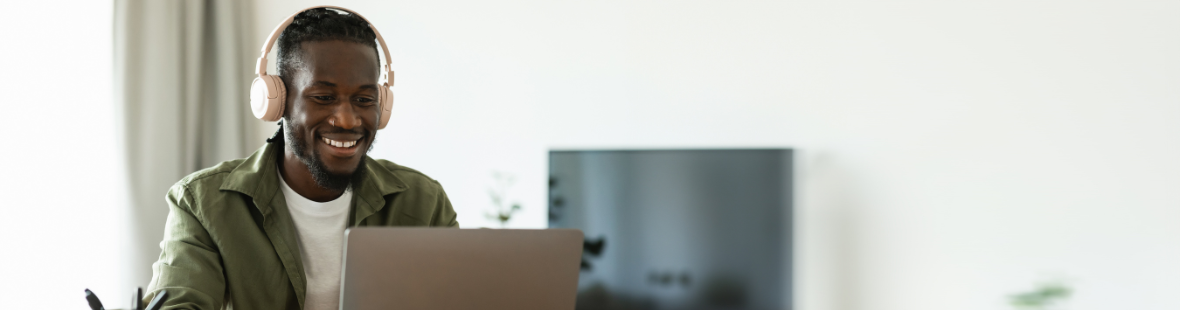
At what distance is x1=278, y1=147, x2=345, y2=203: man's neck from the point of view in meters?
1.54

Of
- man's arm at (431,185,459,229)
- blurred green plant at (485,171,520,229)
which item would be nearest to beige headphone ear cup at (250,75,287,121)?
man's arm at (431,185,459,229)

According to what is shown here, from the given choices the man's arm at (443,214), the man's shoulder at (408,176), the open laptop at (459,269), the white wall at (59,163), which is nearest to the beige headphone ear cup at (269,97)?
the man's shoulder at (408,176)

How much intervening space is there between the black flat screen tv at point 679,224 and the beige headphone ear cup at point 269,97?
1.19 meters

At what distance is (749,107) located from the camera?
2385 millimetres

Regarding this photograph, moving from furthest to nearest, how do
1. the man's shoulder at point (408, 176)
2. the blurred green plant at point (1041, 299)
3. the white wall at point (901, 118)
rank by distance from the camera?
the white wall at point (901, 118) → the man's shoulder at point (408, 176) → the blurred green plant at point (1041, 299)

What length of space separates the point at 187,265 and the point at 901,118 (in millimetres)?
1678

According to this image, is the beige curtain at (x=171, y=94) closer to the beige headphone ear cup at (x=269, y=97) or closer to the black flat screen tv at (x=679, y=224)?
the black flat screen tv at (x=679, y=224)

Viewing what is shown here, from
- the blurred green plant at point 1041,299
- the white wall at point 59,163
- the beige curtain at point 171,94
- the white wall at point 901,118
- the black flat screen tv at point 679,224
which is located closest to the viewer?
the blurred green plant at point 1041,299

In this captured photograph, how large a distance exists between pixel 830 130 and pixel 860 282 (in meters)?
0.42

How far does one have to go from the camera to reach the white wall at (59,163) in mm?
2779

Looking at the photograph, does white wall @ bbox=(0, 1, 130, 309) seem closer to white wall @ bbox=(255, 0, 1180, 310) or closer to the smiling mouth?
white wall @ bbox=(255, 0, 1180, 310)

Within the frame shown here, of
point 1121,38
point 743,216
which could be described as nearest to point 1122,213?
point 1121,38

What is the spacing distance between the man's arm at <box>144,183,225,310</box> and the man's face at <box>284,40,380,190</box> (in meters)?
0.21

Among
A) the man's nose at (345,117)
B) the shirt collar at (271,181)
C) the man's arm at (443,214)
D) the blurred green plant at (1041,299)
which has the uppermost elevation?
the man's nose at (345,117)
